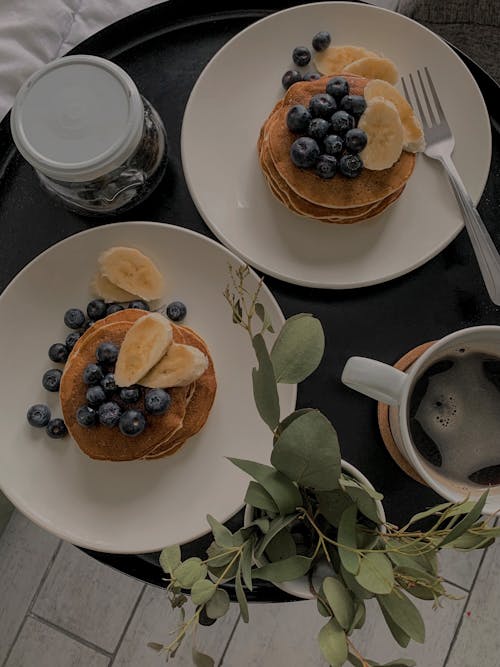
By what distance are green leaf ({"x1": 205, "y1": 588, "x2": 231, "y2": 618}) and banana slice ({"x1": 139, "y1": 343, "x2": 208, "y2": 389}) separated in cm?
34

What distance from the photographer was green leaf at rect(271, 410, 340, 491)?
56cm

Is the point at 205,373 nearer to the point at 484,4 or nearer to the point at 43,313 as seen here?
the point at 43,313

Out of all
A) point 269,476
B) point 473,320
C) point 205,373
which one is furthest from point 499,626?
point 269,476

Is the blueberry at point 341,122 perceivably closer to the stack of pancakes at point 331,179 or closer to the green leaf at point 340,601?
the stack of pancakes at point 331,179

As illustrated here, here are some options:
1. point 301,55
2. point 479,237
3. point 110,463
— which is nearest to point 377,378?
point 479,237

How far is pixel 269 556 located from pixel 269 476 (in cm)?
10

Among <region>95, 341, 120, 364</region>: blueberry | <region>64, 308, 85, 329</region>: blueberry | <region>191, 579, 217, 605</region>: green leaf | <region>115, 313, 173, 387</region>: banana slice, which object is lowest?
<region>64, 308, 85, 329</region>: blueberry

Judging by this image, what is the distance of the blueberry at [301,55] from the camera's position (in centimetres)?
100

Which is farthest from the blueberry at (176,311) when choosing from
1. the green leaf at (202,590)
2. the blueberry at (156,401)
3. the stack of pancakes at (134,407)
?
the green leaf at (202,590)

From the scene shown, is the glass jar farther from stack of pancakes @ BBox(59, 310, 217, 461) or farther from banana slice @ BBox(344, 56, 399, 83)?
banana slice @ BBox(344, 56, 399, 83)

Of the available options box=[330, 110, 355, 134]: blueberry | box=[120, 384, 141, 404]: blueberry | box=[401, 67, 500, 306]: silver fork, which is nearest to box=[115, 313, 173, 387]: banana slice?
box=[120, 384, 141, 404]: blueberry

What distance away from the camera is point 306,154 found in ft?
2.97

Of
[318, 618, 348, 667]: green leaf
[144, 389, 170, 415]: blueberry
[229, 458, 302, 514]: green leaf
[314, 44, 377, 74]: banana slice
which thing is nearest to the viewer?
[318, 618, 348, 667]: green leaf

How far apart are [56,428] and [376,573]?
561 millimetres
